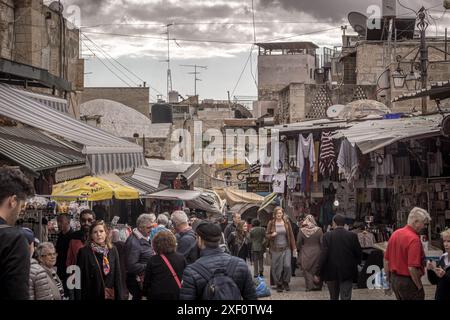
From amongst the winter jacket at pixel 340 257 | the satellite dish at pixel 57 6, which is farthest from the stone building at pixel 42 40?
the winter jacket at pixel 340 257

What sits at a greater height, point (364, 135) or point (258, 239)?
point (364, 135)

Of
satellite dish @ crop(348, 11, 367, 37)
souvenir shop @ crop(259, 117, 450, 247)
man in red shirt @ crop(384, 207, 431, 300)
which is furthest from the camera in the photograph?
satellite dish @ crop(348, 11, 367, 37)

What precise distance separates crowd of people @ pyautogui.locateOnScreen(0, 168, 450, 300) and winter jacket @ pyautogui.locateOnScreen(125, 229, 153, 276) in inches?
0.5

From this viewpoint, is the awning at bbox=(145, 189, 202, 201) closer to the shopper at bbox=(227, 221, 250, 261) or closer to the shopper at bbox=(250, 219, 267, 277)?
the shopper at bbox=(227, 221, 250, 261)

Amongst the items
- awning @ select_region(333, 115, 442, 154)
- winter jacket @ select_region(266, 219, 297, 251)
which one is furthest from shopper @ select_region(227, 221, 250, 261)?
awning @ select_region(333, 115, 442, 154)

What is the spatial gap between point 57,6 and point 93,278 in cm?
1893

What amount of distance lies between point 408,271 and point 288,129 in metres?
10.3

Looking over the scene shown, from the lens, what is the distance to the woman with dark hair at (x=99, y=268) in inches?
353

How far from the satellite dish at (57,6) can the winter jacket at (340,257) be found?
16.1m

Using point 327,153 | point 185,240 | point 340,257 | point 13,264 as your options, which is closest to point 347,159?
point 327,153

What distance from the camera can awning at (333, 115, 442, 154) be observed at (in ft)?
42.2

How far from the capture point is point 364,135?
13781 millimetres
